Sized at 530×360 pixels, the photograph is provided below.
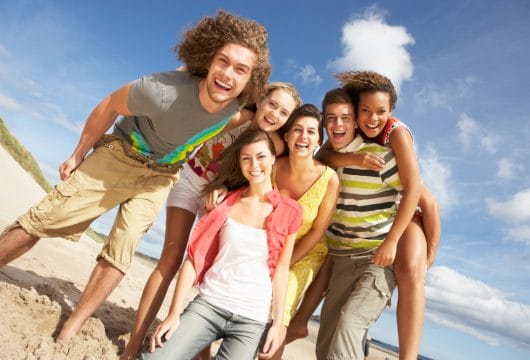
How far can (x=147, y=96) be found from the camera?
3.54m

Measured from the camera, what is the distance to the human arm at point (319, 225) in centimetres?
376

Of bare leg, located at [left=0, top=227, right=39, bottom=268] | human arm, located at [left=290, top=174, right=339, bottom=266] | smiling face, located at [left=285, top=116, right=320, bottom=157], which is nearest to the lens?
bare leg, located at [left=0, top=227, right=39, bottom=268]

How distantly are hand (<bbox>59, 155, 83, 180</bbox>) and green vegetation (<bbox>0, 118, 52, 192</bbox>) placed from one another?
49.5ft

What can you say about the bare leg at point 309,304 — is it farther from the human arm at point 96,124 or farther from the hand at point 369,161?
the human arm at point 96,124

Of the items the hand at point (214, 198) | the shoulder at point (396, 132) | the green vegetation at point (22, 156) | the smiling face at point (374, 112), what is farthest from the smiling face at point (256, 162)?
the green vegetation at point (22, 156)

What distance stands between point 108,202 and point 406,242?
265 cm

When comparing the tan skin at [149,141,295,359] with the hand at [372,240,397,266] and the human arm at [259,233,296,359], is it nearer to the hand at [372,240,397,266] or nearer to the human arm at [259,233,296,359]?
the human arm at [259,233,296,359]

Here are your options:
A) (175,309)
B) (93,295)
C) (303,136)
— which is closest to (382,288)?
(303,136)

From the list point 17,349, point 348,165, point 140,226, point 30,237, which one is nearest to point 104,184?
point 140,226

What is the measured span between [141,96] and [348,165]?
192 cm

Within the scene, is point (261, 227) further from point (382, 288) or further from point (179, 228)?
point (382, 288)

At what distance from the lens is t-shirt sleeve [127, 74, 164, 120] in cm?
355

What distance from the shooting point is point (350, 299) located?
143 inches

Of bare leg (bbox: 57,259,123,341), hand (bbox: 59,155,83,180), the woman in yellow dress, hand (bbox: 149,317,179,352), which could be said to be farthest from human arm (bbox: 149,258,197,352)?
hand (bbox: 59,155,83,180)
